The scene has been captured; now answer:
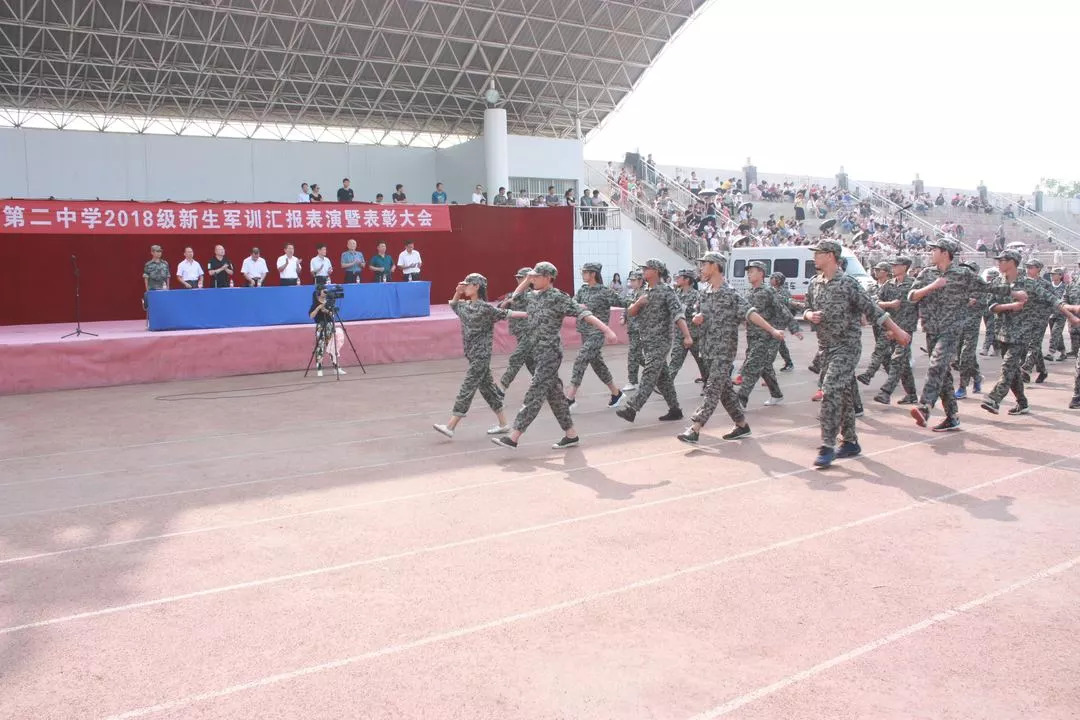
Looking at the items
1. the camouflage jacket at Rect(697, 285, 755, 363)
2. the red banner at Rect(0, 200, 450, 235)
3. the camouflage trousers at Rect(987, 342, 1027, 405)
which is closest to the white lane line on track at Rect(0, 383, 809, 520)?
the camouflage jacket at Rect(697, 285, 755, 363)

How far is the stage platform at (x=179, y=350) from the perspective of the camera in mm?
12656

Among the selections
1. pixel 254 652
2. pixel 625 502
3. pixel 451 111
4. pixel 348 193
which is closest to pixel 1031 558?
pixel 625 502

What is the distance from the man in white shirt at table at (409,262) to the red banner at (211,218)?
43.6 inches

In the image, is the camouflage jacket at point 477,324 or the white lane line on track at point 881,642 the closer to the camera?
the white lane line on track at point 881,642

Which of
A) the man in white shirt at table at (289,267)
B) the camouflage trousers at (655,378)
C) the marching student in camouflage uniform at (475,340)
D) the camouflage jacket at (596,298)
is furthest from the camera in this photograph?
the man in white shirt at table at (289,267)

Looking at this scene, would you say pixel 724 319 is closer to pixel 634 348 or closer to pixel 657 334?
pixel 657 334

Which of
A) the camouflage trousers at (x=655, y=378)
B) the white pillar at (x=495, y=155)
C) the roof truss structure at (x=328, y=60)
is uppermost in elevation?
the roof truss structure at (x=328, y=60)

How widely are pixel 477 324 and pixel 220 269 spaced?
10.4m

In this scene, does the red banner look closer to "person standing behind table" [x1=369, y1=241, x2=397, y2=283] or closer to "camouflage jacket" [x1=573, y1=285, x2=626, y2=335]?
"person standing behind table" [x1=369, y1=241, x2=397, y2=283]

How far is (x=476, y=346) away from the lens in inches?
330

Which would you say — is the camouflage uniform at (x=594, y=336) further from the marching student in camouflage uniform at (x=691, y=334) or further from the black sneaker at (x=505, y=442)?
the black sneaker at (x=505, y=442)

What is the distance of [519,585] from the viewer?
14.5 ft

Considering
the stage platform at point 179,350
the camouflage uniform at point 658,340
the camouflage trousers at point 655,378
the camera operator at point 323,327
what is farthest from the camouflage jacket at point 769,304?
the stage platform at point 179,350

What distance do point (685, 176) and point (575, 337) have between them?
1952 cm
